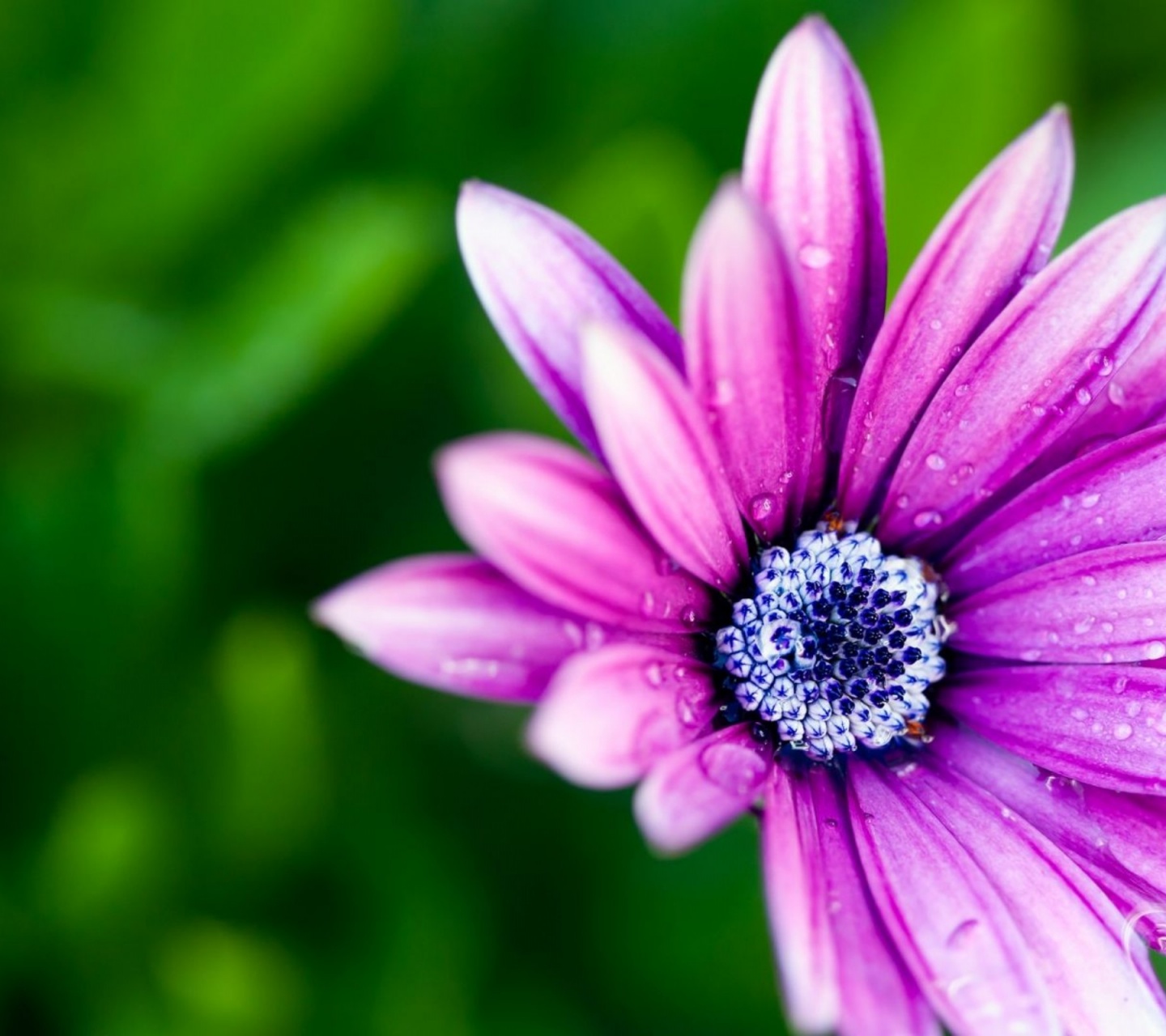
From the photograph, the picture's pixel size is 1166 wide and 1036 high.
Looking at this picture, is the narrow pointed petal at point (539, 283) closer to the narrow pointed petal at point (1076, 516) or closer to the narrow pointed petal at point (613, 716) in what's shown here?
the narrow pointed petal at point (613, 716)

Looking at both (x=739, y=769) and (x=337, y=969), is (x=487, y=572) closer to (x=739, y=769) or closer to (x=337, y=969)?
(x=739, y=769)

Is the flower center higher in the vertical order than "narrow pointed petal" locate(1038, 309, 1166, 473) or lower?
lower

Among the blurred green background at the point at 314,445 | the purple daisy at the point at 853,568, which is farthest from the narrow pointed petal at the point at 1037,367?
the blurred green background at the point at 314,445

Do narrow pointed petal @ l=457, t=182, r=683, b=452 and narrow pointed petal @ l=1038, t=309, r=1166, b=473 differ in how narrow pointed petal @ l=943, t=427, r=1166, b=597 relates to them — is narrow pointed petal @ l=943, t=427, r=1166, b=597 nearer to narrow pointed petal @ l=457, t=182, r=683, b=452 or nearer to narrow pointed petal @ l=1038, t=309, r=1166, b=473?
narrow pointed petal @ l=1038, t=309, r=1166, b=473

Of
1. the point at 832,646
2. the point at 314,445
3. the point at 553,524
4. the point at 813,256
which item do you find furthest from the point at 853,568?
Result: the point at 314,445

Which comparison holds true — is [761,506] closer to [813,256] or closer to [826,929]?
[813,256]

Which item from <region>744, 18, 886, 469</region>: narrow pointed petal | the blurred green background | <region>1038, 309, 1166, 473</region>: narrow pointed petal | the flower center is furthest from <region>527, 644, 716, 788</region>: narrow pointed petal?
the blurred green background

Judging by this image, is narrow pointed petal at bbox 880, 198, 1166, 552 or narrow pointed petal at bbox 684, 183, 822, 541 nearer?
narrow pointed petal at bbox 684, 183, 822, 541
